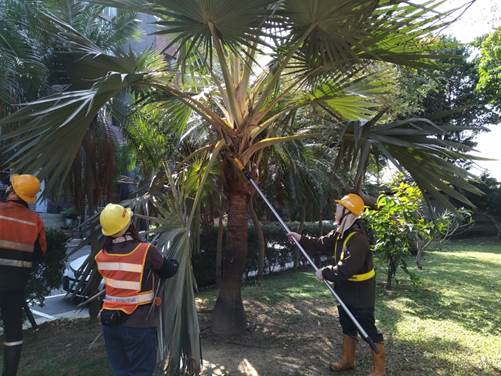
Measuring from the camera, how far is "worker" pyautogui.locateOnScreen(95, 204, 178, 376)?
10.8 feet

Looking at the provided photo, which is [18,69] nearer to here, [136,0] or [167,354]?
[136,0]

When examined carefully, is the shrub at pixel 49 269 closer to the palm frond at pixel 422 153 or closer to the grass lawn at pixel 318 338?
the grass lawn at pixel 318 338

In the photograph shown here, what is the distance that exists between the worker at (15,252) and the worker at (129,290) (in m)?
1.20

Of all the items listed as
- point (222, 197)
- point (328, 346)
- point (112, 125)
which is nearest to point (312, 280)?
point (222, 197)

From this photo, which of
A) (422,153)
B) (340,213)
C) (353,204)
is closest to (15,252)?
(340,213)

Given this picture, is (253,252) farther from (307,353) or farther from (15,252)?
(15,252)

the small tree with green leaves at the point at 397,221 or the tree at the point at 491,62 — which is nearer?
the small tree with green leaves at the point at 397,221

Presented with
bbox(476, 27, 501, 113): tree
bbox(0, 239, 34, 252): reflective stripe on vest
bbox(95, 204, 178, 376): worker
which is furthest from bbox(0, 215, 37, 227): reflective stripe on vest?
bbox(476, 27, 501, 113): tree

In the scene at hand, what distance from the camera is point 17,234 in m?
4.14

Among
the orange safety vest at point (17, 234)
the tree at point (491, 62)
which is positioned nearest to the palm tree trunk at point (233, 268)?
the orange safety vest at point (17, 234)

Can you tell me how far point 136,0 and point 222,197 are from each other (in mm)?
3388

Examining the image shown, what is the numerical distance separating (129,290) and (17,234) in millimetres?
1544

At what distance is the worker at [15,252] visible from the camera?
4.07 metres

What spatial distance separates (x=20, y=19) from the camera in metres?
5.40
